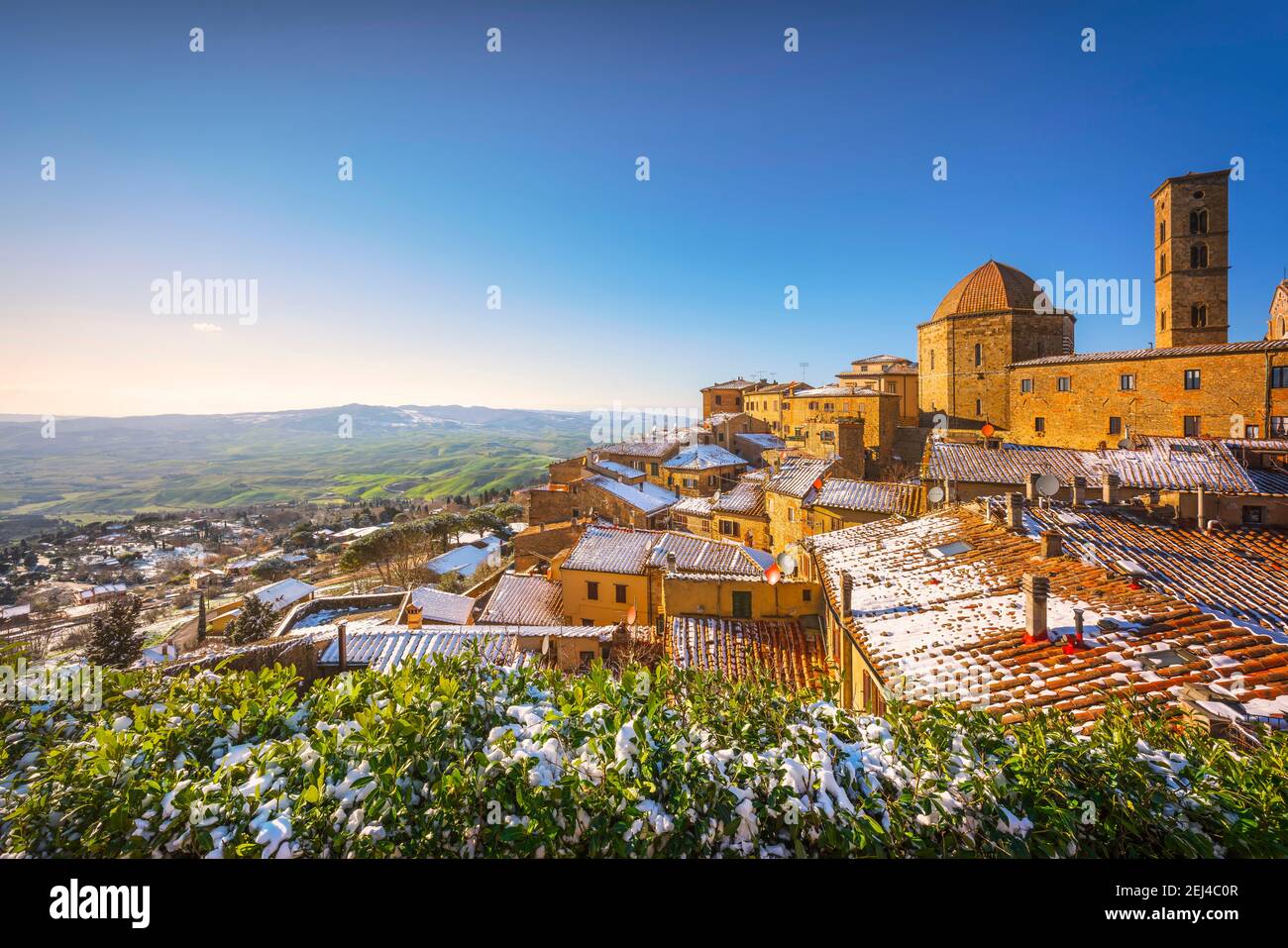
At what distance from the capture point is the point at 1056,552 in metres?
9.00

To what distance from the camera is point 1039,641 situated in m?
6.45

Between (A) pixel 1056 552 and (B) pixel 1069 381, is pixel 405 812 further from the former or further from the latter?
(B) pixel 1069 381

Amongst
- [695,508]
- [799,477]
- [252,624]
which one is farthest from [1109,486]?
[252,624]

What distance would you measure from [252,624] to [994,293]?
45.1 m

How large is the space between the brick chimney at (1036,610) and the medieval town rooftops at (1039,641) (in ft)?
0.28

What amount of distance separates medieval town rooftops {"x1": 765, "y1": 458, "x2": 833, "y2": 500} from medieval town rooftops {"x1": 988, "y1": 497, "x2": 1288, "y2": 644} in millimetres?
10077

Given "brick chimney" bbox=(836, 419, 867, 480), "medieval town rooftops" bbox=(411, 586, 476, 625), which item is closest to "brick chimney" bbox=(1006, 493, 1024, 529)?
"medieval town rooftops" bbox=(411, 586, 476, 625)

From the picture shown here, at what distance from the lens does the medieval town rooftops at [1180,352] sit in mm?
24109

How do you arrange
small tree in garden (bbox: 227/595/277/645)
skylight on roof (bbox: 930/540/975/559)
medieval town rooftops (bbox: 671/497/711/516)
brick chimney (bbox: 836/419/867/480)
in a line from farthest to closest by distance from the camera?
brick chimney (bbox: 836/419/867/480)
medieval town rooftops (bbox: 671/497/711/516)
small tree in garden (bbox: 227/595/277/645)
skylight on roof (bbox: 930/540/975/559)

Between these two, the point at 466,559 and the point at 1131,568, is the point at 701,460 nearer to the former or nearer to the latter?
the point at 466,559

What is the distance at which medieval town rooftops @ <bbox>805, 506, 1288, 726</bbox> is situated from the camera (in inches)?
200

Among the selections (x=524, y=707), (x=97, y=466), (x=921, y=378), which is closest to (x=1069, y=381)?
(x=921, y=378)

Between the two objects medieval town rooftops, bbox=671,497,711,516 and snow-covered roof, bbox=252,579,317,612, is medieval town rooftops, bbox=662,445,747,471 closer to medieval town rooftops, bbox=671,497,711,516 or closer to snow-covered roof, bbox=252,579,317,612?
Answer: medieval town rooftops, bbox=671,497,711,516
